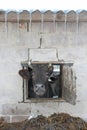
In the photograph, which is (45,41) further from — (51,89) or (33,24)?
(51,89)

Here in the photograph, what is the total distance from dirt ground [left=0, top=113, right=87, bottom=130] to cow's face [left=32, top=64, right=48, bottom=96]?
534 mm

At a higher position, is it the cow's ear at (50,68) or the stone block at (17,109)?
the cow's ear at (50,68)

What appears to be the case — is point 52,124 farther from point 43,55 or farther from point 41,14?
point 41,14

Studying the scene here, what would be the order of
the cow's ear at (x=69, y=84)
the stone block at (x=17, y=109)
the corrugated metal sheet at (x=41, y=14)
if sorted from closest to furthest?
the corrugated metal sheet at (x=41, y=14), the cow's ear at (x=69, y=84), the stone block at (x=17, y=109)

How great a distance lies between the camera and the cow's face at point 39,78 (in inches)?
341

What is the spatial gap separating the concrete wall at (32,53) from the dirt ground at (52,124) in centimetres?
36

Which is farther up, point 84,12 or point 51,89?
point 84,12

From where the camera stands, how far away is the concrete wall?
8.89 m

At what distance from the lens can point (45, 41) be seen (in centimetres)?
893

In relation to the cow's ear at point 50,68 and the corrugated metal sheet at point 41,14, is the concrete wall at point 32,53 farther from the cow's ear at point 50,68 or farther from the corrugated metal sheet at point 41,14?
the corrugated metal sheet at point 41,14

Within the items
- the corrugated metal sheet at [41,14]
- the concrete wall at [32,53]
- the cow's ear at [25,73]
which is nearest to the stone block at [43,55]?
the concrete wall at [32,53]

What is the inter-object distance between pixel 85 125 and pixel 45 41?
1.85m

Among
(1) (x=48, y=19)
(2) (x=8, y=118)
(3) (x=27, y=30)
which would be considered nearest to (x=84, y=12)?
(1) (x=48, y=19)

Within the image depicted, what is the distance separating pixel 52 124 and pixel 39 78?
37.1 inches
